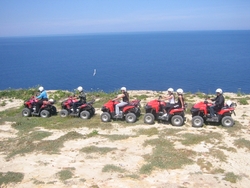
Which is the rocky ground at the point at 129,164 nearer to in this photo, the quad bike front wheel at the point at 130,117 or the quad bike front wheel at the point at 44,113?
the quad bike front wheel at the point at 130,117

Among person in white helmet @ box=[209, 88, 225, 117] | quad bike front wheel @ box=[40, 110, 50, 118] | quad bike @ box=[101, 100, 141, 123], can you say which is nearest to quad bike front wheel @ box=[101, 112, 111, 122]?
quad bike @ box=[101, 100, 141, 123]

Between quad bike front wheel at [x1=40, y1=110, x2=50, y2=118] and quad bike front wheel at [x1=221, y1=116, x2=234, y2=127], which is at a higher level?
quad bike front wheel at [x1=221, y1=116, x2=234, y2=127]

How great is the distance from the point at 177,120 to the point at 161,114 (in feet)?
2.84

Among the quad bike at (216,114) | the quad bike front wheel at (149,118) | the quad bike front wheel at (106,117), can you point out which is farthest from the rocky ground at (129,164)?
the quad bike front wheel at (106,117)

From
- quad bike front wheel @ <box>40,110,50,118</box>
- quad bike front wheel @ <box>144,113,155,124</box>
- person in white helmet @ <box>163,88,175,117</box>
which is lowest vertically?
quad bike front wheel @ <box>40,110,50,118</box>

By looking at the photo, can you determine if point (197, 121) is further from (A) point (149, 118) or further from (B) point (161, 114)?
(A) point (149, 118)

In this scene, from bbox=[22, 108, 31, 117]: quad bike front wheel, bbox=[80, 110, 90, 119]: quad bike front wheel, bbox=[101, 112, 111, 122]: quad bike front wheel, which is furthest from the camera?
bbox=[22, 108, 31, 117]: quad bike front wheel

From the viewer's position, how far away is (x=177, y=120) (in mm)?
12891

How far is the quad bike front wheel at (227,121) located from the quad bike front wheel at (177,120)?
5.91ft

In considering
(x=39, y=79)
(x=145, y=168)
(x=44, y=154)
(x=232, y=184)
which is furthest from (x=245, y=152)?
(x=39, y=79)

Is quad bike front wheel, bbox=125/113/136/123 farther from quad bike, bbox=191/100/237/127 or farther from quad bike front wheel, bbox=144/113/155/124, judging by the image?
quad bike, bbox=191/100/237/127

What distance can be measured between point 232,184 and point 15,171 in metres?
6.33

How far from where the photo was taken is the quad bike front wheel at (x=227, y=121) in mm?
12461

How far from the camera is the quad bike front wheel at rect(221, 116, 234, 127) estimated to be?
12.5 metres
